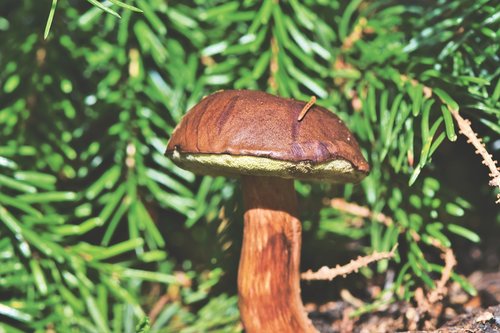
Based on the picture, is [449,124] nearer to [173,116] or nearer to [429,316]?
[429,316]

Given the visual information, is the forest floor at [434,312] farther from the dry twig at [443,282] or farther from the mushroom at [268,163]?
the mushroom at [268,163]

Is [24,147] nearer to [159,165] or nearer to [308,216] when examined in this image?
[159,165]

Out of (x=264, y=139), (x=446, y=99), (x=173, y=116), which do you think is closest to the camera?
(x=264, y=139)

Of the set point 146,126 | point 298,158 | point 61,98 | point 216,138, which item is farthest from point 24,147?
point 298,158

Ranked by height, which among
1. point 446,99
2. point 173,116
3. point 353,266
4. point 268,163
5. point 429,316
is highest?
point 173,116

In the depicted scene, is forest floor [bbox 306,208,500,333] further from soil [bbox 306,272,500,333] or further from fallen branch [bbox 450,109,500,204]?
fallen branch [bbox 450,109,500,204]

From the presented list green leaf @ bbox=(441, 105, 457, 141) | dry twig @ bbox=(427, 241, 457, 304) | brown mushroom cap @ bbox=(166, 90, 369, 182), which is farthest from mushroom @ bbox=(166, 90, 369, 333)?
dry twig @ bbox=(427, 241, 457, 304)

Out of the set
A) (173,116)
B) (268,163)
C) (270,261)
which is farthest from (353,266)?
(173,116)
